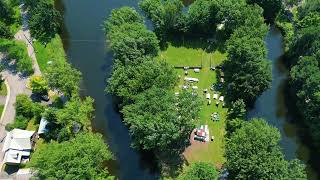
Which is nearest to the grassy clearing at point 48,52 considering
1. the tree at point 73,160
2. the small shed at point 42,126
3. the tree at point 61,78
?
the tree at point 61,78

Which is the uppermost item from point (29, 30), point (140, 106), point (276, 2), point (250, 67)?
point (276, 2)

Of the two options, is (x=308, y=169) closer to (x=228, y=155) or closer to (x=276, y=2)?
(x=228, y=155)

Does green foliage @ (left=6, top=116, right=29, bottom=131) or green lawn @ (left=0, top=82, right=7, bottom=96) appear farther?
green lawn @ (left=0, top=82, right=7, bottom=96)

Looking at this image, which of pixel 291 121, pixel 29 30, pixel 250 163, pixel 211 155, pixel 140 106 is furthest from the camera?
pixel 29 30

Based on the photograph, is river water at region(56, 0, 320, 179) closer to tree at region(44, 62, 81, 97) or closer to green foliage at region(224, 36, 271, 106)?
green foliage at region(224, 36, 271, 106)

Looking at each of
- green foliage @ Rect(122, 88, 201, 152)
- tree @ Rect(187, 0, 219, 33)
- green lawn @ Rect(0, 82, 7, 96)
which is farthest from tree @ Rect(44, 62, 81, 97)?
tree @ Rect(187, 0, 219, 33)

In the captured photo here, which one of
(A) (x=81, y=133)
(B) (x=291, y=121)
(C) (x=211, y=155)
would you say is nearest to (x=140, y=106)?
(A) (x=81, y=133)
